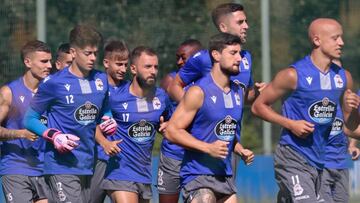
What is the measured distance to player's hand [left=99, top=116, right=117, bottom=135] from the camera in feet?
42.1

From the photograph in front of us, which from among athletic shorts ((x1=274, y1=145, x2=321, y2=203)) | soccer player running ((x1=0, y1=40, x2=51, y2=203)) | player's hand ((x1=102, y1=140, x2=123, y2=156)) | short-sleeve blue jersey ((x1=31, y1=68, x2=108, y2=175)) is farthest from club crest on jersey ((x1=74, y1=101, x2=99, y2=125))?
athletic shorts ((x1=274, y1=145, x2=321, y2=203))

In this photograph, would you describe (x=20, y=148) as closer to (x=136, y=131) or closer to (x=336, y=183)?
(x=136, y=131)

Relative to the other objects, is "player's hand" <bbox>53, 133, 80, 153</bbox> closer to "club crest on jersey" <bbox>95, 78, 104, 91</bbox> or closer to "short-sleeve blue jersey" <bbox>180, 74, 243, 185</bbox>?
"club crest on jersey" <bbox>95, 78, 104, 91</bbox>

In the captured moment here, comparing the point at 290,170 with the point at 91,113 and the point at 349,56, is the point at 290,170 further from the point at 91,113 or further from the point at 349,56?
the point at 349,56

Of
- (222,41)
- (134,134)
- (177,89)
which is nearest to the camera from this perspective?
(222,41)

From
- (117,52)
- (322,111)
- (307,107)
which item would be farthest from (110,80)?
(322,111)

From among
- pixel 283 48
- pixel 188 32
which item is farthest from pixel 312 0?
pixel 188 32

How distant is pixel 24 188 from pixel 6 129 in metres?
0.80

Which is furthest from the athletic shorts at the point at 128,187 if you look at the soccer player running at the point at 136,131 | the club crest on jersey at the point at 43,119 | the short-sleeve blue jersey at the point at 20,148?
the club crest on jersey at the point at 43,119

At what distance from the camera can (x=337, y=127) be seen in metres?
13.6

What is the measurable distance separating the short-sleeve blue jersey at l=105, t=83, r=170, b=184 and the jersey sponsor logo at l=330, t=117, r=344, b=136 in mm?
1839

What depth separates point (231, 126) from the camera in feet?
39.5

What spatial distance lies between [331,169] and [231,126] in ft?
5.39

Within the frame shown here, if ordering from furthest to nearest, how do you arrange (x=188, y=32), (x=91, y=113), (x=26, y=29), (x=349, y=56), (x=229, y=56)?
(x=349, y=56) < (x=188, y=32) < (x=26, y=29) < (x=91, y=113) < (x=229, y=56)
